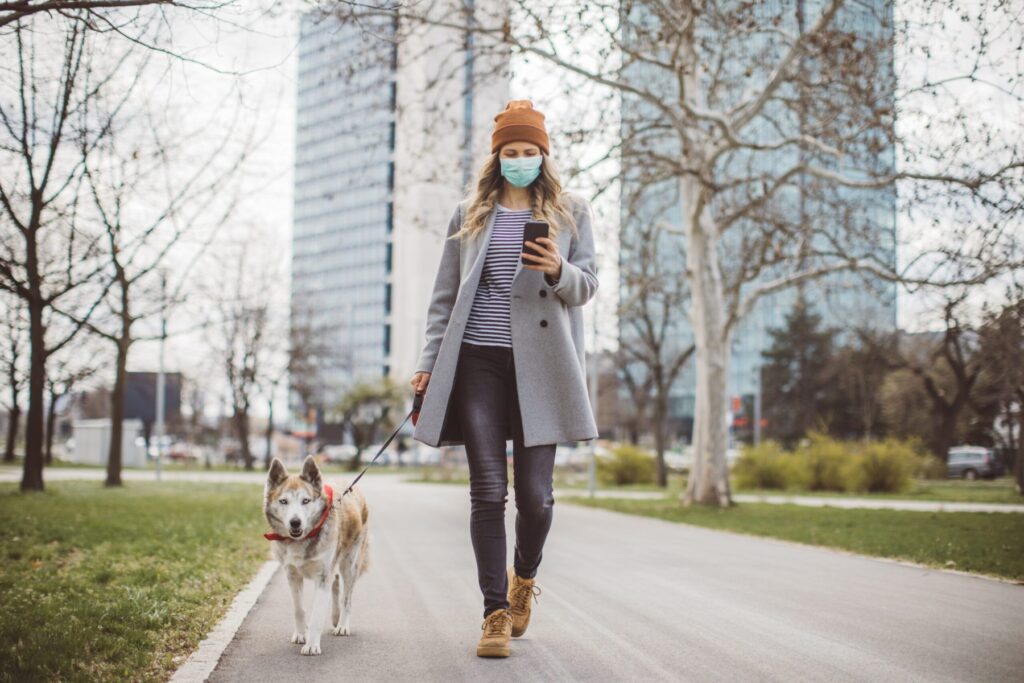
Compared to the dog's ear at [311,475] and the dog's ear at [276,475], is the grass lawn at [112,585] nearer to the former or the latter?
the dog's ear at [276,475]

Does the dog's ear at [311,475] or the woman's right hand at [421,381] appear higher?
the woman's right hand at [421,381]

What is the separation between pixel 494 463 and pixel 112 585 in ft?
11.5

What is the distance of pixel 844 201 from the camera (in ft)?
59.8

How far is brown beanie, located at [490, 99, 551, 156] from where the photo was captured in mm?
4750

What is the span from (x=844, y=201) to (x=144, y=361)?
2823cm

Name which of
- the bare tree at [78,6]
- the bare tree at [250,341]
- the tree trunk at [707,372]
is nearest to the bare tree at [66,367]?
the bare tree at [250,341]

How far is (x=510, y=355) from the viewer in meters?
4.65

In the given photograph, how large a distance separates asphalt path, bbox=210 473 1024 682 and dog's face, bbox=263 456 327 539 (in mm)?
608

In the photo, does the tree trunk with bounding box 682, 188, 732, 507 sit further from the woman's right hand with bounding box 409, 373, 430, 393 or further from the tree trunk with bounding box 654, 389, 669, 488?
the woman's right hand with bounding box 409, 373, 430, 393

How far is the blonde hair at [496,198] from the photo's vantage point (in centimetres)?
475

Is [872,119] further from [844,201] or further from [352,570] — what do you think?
[352,570]

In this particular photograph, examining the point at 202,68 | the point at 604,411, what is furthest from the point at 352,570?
the point at 604,411

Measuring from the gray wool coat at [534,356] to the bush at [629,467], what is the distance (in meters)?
28.7

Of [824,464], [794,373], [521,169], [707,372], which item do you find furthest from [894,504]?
[794,373]
